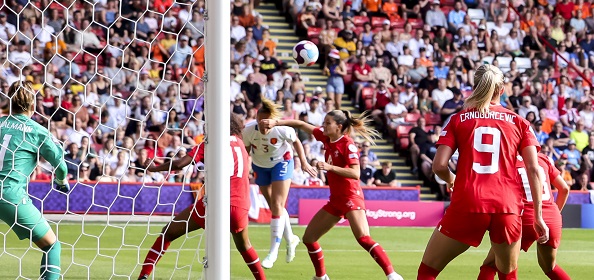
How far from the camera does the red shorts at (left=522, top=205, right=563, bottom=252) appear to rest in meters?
7.77

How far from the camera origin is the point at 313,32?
22453mm

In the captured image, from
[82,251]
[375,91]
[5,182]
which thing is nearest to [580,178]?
[375,91]

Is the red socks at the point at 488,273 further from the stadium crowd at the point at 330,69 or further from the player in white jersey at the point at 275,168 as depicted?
the stadium crowd at the point at 330,69

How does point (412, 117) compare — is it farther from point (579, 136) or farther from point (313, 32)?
point (579, 136)

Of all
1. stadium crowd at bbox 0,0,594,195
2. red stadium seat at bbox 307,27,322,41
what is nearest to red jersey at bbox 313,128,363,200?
stadium crowd at bbox 0,0,594,195

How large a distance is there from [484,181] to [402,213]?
38.7ft

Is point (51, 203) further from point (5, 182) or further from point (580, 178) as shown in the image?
point (580, 178)

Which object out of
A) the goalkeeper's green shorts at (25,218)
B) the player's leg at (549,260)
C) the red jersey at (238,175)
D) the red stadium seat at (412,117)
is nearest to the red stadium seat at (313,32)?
the red stadium seat at (412,117)

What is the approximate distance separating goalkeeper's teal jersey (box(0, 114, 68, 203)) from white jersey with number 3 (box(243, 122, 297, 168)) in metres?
4.07

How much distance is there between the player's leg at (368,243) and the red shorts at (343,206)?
44 millimetres

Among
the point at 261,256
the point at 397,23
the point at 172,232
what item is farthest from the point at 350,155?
the point at 397,23

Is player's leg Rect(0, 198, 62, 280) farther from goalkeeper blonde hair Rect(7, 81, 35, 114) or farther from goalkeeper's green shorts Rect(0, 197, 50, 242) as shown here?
goalkeeper blonde hair Rect(7, 81, 35, 114)

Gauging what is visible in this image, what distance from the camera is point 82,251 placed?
40.4ft

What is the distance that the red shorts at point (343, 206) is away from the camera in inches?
360
